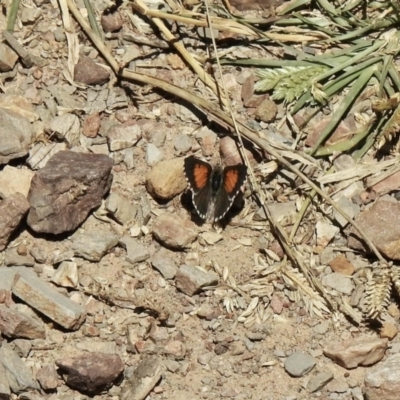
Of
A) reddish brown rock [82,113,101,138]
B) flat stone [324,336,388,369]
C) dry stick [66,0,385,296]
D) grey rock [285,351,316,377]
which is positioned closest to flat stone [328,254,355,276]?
A: dry stick [66,0,385,296]

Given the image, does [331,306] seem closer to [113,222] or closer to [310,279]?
[310,279]

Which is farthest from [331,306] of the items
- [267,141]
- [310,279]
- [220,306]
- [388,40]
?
[388,40]

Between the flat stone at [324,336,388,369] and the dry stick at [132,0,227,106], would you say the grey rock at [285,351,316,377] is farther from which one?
the dry stick at [132,0,227,106]

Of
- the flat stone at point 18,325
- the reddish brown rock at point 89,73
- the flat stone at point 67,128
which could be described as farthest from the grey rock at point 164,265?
the reddish brown rock at point 89,73

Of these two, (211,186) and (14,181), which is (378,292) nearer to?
(211,186)

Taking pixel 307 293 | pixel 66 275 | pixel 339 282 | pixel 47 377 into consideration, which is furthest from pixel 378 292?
pixel 47 377

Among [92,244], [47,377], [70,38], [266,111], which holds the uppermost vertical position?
[70,38]

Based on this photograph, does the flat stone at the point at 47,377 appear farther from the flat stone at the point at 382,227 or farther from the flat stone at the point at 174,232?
the flat stone at the point at 382,227
